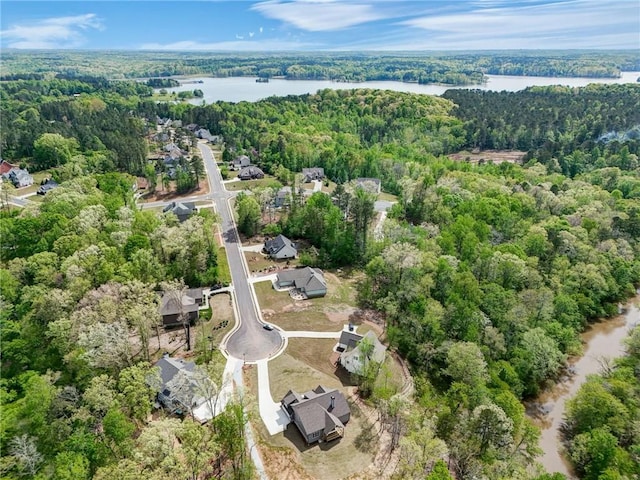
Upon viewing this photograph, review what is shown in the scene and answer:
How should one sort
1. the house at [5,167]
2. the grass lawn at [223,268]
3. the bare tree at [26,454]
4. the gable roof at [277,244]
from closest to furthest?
the bare tree at [26,454] < the grass lawn at [223,268] < the gable roof at [277,244] < the house at [5,167]

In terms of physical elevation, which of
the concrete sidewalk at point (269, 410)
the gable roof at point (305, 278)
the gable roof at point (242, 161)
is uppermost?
the gable roof at point (242, 161)

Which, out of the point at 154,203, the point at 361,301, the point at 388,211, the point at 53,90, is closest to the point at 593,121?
the point at 388,211

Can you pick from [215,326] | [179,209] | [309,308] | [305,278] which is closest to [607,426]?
[309,308]

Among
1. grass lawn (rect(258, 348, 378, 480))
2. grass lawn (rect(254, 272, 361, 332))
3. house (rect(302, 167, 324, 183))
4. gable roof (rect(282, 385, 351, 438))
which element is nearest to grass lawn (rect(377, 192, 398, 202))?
house (rect(302, 167, 324, 183))

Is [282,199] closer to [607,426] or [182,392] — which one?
[182,392]

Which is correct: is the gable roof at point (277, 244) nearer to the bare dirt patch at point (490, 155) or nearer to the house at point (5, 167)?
the house at point (5, 167)

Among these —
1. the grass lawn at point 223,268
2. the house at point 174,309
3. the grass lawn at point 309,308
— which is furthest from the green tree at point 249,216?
the house at point 174,309

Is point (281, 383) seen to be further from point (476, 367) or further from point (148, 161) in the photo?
point (148, 161)
